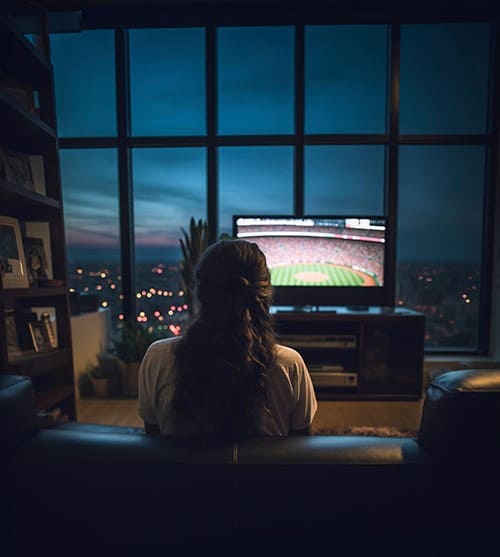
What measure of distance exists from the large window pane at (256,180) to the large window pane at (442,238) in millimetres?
1127

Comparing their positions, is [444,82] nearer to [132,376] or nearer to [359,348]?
[359,348]

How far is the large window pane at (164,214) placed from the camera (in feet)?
10.6

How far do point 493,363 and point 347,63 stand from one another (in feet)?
10.2

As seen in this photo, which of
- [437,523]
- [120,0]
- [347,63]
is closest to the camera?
[437,523]

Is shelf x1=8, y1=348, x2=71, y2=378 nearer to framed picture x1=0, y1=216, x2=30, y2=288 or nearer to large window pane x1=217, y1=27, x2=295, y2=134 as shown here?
framed picture x1=0, y1=216, x2=30, y2=288

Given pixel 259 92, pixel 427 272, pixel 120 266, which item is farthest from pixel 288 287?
pixel 259 92

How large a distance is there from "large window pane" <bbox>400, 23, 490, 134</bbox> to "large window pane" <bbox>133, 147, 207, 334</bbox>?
2082 mm

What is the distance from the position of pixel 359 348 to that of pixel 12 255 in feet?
8.04

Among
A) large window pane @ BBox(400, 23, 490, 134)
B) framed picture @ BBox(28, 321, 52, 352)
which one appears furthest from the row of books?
large window pane @ BBox(400, 23, 490, 134)

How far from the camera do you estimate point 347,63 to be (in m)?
3.11

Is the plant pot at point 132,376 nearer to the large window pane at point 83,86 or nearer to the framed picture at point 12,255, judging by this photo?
the framed picture at point 12,255

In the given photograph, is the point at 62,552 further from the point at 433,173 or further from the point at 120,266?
the point at 433,173

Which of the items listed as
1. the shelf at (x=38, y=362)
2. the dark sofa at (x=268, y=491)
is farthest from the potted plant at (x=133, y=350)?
the dark sofa at (x=268, y=491)

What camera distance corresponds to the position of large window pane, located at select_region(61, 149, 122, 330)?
3.22 m
